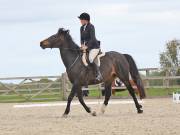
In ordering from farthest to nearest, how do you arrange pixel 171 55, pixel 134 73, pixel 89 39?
pixel 171 55 < pixel 134 73 < pixel 89 39

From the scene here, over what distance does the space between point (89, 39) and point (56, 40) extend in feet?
3.15

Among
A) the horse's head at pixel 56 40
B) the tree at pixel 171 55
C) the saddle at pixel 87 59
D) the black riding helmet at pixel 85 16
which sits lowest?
the tree at pixel 171 55

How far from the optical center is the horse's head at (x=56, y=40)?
16016mm

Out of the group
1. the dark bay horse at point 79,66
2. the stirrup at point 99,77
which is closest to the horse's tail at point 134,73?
the dark bay horse at point 79,66

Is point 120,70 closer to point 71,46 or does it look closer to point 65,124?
point 71,46

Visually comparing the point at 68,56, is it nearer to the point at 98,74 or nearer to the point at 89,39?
the point at 89,39

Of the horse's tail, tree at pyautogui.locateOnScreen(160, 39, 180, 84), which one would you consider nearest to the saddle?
the horse's tail

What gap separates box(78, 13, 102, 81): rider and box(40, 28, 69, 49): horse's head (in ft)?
1.93

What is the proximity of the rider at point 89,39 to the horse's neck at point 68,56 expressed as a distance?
404 mm

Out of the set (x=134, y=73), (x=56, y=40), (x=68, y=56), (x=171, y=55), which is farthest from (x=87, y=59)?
(x=171, y=55)

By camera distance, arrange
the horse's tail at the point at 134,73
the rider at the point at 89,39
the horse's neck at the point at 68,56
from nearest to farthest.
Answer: the rider at the point at 89,39, the horse's neck at the point at 68,56, the horse's tail at the point at 134,73

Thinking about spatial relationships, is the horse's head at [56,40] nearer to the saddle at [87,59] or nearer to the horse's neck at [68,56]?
the horse's neck at [68,56]

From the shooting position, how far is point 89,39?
15695 millimetres

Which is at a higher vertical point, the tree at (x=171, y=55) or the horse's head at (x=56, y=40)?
the horse's head at (x=56, y=40)
